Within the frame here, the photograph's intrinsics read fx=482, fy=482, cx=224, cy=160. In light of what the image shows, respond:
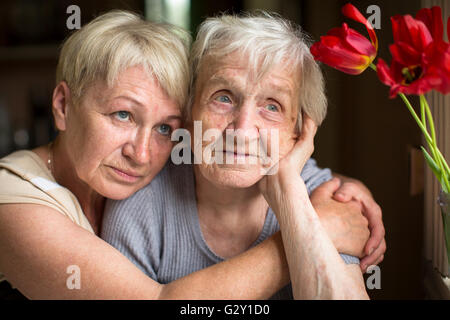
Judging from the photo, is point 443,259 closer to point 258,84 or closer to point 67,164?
point 258,84

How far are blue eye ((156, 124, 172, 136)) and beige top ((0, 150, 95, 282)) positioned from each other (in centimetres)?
28

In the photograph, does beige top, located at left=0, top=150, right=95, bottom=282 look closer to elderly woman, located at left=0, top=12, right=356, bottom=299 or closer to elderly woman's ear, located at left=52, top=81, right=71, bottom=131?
elderly woman, located at left=0, top=12, right=356, bottom=299

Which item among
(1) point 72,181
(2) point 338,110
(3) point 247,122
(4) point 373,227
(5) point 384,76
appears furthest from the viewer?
(2) point 338,110

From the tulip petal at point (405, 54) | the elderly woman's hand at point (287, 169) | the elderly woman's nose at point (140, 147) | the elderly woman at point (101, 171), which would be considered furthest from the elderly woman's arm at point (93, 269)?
the tulip petal at point (405, 54)

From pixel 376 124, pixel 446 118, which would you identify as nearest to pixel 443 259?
pixel 446 118

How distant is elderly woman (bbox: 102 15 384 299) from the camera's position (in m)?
1.00

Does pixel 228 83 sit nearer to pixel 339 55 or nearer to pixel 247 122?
pixel 247 122

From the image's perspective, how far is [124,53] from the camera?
1134 mm

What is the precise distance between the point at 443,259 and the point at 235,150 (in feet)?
1.98

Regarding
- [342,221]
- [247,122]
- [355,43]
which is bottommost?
[342,221]

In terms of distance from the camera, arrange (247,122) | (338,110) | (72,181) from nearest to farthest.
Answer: (247,122) < (72,181) < (338,110)

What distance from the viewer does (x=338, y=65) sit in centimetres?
92

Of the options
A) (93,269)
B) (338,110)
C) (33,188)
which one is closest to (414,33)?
(93,269)

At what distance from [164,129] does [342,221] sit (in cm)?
49
